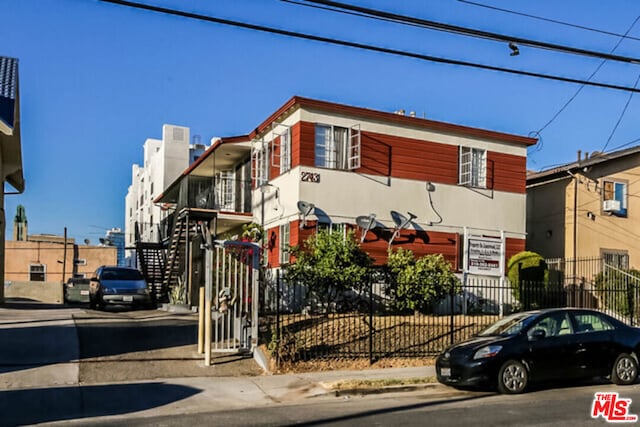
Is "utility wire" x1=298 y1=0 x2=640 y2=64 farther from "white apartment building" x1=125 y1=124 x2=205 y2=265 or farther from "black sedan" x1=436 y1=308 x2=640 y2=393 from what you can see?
"white apartment building" x1=125 y1=124 x2=205 y2=265

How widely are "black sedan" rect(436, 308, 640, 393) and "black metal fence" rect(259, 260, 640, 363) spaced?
2.97 metres

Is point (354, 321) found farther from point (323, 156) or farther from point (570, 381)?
point (323, 156)

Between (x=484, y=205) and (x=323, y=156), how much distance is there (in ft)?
21.4

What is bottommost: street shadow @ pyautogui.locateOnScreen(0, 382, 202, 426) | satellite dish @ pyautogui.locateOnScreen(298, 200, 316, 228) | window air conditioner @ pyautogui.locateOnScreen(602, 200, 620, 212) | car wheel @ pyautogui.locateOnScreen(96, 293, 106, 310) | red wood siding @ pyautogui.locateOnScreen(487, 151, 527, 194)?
street shadow @ pyautogui.locateOnScreen(0, 382, 202, 426)

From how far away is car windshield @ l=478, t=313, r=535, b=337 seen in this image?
1176 cm

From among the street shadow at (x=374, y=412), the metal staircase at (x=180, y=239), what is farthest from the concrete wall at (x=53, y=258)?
the street shadow at (x=374, y=412)

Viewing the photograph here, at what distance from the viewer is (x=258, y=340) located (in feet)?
47.0

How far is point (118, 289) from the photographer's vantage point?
21.9 m

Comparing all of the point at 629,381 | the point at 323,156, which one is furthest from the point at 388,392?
the point at 323,156

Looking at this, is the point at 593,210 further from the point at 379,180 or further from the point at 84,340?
the point at 84,340

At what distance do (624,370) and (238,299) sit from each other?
7851mm

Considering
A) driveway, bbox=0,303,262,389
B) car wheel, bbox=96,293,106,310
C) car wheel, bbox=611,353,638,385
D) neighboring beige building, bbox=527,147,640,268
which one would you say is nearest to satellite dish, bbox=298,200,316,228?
driveway, bbox=0,303,262,389

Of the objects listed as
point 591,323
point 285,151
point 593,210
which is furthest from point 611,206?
point 591,323

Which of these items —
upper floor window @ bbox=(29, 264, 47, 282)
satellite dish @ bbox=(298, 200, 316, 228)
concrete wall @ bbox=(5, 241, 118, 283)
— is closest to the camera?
satellite dish @ bbox=(298, 200, 316, 228)
